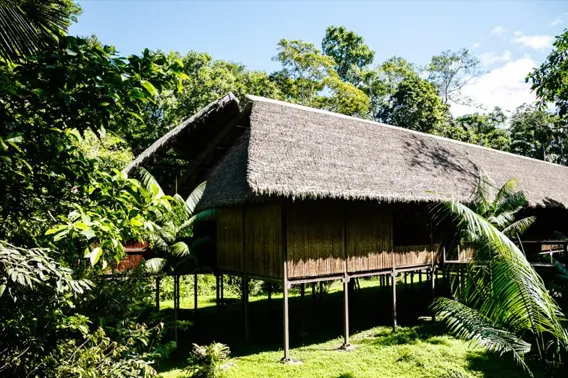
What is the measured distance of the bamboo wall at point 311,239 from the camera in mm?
7342

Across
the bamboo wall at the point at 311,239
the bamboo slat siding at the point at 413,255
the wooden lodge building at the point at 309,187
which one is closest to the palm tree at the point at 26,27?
the wooden lodge building at the point at 309,187

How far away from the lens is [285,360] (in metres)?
6.84

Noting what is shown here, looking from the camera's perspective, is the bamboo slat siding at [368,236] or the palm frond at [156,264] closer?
the palm frond at [156,264]

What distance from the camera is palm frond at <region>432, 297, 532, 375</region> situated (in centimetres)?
398

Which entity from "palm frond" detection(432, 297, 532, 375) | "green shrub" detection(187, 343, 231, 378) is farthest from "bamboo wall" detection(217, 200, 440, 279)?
"palm frond" detection(432, 297, 532, 375)

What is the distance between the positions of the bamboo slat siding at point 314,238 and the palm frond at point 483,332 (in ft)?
10.6

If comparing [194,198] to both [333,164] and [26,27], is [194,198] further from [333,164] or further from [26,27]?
[26,27]

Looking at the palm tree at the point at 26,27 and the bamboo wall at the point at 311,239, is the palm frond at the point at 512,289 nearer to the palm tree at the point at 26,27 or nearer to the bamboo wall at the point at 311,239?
the bamboo wall at the point at 311,239

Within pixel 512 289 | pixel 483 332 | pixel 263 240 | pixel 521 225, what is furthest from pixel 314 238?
pixel 521 225

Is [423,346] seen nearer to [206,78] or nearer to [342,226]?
[342,226]

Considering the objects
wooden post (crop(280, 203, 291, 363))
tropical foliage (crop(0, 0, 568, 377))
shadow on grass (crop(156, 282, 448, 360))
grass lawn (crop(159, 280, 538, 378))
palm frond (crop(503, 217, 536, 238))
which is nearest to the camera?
tropical foliage (crop(0, 0, 568, 377))

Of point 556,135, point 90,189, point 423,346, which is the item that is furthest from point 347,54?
point 90,189

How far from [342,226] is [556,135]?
30.2 metres

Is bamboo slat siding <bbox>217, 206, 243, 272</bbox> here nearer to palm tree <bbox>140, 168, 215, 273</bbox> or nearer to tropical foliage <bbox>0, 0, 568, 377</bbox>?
palm tree <bbox>140, 168, 215, 273</bbox>
